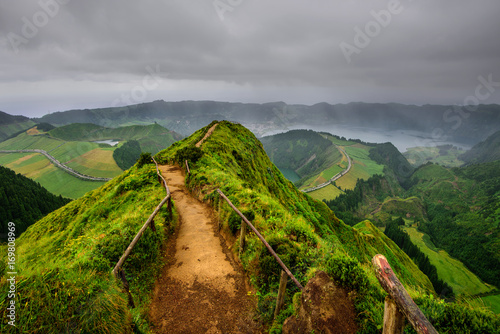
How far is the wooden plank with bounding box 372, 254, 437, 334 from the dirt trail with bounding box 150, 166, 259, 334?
171 inches

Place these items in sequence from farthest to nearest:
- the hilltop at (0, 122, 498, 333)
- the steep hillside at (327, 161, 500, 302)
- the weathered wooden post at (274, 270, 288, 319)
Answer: the steep hillside at (327, 161, 500, 302) → the weathered wooden post at (274, 270, 288, 319) → the hilltop at (0, 122, 498, 333)

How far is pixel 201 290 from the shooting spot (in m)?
7.81

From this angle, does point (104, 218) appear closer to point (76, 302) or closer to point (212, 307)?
point (212, 307)

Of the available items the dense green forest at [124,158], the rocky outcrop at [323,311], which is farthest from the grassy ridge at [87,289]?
the dense green forest at [124,158]

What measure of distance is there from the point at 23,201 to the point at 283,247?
104 meters

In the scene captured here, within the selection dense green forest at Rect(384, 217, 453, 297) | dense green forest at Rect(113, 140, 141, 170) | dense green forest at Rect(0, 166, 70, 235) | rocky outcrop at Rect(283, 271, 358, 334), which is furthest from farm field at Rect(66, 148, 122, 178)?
rocky outcrop at Rect(283, 271, 358, 334)

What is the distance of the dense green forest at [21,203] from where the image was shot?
218 feet

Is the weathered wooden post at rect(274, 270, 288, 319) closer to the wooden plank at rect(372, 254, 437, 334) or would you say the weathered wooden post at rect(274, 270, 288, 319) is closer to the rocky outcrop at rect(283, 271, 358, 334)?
the rocky outcrop at rect(283, 271, 358, 334)

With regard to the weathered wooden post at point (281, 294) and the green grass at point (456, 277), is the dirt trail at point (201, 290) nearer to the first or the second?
the weathered wooden post at point (281, 294)

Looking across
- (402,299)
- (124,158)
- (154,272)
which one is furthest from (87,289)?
(124,158)

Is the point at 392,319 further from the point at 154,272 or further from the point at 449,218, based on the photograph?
the point at 449,218

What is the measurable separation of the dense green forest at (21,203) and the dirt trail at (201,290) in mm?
84298

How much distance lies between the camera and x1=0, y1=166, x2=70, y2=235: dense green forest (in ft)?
218

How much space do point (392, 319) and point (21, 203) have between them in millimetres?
104627
